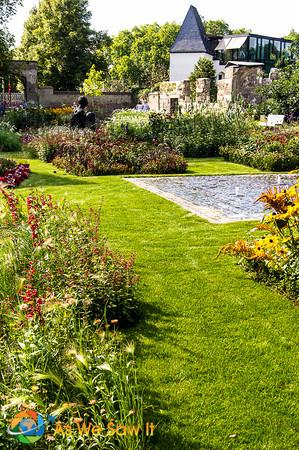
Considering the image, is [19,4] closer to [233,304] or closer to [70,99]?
[70,99]

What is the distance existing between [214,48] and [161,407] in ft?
191

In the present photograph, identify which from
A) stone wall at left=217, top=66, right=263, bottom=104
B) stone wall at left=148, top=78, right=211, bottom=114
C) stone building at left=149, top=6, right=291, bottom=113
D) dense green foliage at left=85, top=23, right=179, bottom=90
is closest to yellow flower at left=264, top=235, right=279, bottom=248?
stone wall at left=148, top=78, right=211, bottom=114

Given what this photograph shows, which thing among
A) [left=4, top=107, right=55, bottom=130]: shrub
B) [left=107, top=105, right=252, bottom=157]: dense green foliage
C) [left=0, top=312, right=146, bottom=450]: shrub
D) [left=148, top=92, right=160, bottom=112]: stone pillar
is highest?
[left=148, top=92, right=160, bottom=112]: stone pillar

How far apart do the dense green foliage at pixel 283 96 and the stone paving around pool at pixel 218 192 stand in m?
12.0

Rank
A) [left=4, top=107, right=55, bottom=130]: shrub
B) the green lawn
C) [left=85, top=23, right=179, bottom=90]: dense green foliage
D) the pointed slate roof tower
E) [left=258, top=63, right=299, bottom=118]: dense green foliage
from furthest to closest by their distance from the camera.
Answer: [left=85, top=23, right=179, bottom=90]: dense green foliage < the pointed slate roof tower < [left=258, top=63, right=299, bottom=118]: dense green foliage < [left=4, top=107, right=55, bottom=130]: shrub < the green lawn

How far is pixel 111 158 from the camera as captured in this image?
12531 mm

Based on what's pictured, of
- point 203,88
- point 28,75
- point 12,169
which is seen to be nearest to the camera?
point 12,169

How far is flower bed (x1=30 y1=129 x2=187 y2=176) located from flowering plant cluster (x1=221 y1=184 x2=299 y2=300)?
7.17 metres

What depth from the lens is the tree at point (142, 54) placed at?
2222 inches

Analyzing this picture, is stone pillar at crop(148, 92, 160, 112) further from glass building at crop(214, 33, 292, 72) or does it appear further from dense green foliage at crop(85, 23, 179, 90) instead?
glass building at crop(214, 33, 292, 72)

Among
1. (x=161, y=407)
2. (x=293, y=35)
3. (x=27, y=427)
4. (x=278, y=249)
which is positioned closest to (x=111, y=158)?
(x=278, y=249)

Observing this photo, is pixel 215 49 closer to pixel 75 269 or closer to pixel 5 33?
pixel 5 33

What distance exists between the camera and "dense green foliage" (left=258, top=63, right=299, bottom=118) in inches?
907

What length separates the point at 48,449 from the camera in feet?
8.16
